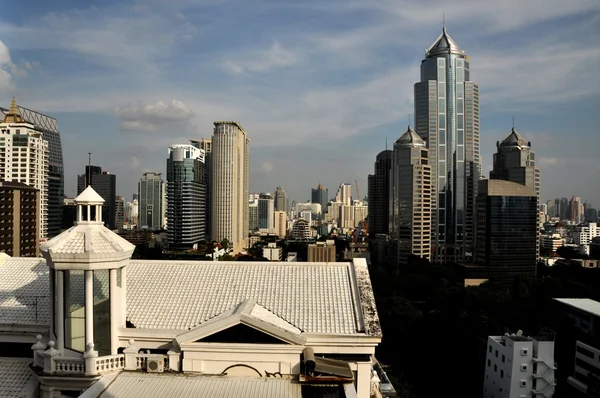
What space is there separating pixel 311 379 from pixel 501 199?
2867 inches

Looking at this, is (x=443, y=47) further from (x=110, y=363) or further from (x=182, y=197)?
(x=110, y=363)

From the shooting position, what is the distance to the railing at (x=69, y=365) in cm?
952

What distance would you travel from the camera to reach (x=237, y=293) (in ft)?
37.8

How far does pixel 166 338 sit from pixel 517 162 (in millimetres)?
97177

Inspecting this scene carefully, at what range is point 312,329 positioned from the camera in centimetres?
1031

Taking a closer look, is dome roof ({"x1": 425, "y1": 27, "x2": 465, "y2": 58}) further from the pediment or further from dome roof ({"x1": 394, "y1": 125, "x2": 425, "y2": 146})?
the pediment

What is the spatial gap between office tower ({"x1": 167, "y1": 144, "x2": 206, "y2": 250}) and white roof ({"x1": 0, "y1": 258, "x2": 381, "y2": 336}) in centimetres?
8631

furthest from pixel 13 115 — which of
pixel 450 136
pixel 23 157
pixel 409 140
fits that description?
pixel 450 136

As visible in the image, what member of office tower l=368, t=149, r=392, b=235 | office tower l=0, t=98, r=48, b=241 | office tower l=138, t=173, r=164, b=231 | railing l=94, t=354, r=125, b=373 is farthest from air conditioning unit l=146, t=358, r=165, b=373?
office tower l=138, t=173, r=164, b=231

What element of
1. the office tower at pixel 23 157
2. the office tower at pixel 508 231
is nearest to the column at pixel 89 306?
the office tower at pixel 508 231

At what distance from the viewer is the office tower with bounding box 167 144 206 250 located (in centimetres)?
9775

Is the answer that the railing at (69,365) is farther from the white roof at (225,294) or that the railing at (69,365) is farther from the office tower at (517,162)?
the office tower at (517,162)

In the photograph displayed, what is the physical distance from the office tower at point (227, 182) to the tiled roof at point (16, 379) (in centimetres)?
9900

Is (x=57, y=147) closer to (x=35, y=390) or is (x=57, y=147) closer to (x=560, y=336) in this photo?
(x=560, y=336)
